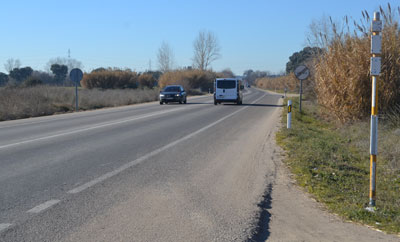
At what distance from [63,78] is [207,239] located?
104 metres

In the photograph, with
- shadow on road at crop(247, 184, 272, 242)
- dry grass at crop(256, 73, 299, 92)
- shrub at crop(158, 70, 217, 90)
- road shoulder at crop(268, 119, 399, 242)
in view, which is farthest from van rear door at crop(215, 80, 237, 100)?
shrub at crop(158, 70, 217, 90)

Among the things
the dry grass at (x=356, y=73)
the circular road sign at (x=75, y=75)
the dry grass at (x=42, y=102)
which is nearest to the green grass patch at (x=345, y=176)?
the dry grass at (x=356, y=73)

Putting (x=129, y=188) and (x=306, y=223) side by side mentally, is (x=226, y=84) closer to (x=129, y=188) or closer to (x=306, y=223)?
(x=129, y=188)

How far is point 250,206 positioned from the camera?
572cm

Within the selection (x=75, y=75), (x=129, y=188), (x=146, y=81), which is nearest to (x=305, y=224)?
(x=129, y=188)

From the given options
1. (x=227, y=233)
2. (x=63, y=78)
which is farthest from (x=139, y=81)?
(x=227, y=233)

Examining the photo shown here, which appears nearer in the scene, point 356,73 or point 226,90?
point 356,73

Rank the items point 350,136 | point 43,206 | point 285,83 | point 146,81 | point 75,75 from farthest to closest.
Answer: point 146,81
point 285,83
point 75,75
point 350,136
point 43,206

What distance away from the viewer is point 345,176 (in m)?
7.61

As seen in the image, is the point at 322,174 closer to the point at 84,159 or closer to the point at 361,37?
the point at 84,159

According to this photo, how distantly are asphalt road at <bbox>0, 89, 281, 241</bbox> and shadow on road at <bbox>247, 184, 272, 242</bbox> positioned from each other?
9 centimetres

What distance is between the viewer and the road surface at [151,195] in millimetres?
4680

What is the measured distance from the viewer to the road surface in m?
4.68

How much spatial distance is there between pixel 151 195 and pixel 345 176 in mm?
3681
